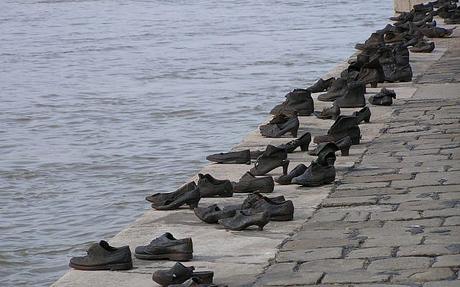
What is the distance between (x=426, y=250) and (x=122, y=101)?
9.95m

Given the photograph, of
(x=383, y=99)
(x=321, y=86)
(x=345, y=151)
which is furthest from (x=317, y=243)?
(x=321, y=86)

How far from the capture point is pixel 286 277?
574cm

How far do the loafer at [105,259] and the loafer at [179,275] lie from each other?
375mm

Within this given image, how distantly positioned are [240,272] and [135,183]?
464 cm

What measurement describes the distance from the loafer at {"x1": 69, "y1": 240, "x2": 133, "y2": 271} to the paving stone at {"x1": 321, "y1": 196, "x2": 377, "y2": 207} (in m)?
1.56

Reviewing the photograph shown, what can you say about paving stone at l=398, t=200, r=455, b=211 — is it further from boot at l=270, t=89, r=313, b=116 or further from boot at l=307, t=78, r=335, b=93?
boot at l=307, t=78, r=335, b=93

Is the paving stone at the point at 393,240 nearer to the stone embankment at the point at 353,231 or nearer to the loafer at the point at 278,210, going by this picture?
the stone embankment at the point at 353,231

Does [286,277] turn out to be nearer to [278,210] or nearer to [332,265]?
[332,265]

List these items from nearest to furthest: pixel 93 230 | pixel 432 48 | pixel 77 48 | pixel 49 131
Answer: pixel 93 230, pixel 49 131, pixel 432 48, pixel 77 48

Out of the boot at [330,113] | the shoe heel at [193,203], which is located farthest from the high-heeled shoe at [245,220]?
the boot at [330,113]

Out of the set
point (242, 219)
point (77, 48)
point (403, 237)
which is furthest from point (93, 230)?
point (77, 48)

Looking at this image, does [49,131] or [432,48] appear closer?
[49,131]

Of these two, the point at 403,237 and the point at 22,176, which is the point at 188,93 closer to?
the point at 22,176

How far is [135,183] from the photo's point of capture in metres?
10.4
